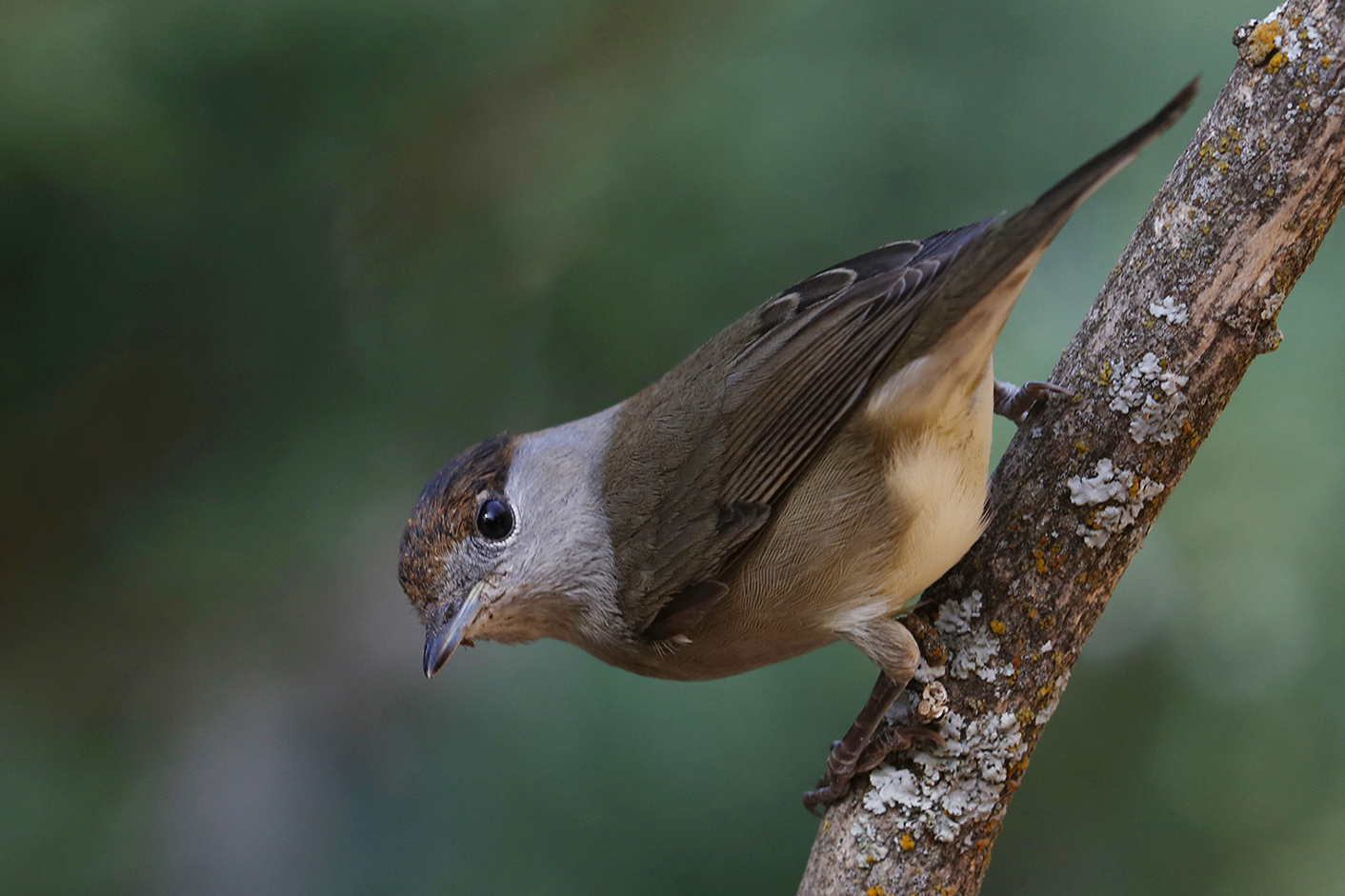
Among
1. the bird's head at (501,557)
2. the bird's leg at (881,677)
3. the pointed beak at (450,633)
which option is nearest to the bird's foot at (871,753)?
the bird's leg at (881,677)

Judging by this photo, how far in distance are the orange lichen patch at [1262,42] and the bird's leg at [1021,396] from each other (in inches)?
25.9

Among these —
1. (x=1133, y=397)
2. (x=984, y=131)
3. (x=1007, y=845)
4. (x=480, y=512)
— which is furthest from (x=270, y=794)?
(x=984, y=131)

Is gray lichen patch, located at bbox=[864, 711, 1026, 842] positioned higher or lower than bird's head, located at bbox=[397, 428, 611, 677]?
lower

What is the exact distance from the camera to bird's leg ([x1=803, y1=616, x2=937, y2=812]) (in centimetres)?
189

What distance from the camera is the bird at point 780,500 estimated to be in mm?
1879

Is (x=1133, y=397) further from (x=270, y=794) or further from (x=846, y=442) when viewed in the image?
(x=270, y=794)

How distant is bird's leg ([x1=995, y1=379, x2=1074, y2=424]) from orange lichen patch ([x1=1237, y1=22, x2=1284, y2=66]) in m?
0.66

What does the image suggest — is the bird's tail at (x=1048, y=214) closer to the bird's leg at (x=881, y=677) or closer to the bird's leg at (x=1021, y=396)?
the bird's leg at (x=1021, y=396)

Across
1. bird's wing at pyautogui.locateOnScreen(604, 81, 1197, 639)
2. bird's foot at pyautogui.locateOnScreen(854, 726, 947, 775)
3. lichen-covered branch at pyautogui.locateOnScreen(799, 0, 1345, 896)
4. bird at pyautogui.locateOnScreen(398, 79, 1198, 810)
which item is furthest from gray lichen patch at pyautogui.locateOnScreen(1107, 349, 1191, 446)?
bird's foot at pyautogui.locateOnScreen(854, 726, 947, 775)

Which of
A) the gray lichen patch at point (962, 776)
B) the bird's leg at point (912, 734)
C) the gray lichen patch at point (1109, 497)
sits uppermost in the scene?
the gray lichen patch at point (1109, 497)

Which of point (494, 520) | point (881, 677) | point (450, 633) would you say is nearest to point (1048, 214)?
point (881, 677)

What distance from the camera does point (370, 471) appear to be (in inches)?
131

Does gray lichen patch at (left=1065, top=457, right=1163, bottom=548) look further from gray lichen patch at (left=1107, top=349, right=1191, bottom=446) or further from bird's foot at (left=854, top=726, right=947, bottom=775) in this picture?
bird's foot at (left=854, top=726, right=947, bottom=775)

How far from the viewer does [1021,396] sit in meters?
2.00
